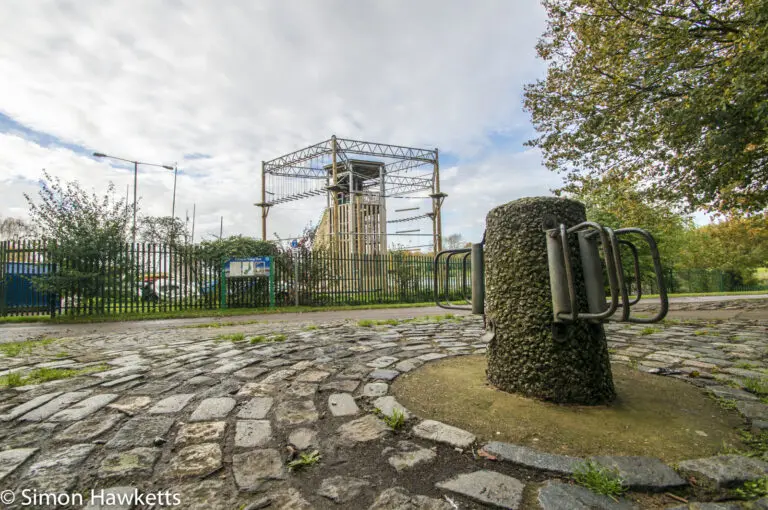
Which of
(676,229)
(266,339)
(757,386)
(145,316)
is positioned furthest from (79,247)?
(676,229)

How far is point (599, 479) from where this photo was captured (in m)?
1.59

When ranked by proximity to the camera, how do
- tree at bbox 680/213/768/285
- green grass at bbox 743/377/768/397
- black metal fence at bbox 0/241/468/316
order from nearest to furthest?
green grass at bbox 743/377/768/397 → black metal fence at bbox 0/241/468/316 → tree at bbox 680/213/768/285

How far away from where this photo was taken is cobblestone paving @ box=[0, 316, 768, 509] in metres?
1.59

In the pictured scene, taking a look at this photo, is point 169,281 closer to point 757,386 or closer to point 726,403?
point 726,403

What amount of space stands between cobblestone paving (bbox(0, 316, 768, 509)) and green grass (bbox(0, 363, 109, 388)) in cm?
15

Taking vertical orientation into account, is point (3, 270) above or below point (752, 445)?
above

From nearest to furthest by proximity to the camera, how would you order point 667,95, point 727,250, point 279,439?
point 279,439 → point 667,95 → point 727,250

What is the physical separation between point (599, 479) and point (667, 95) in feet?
26.5

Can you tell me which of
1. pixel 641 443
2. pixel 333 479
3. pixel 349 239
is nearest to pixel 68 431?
pixel 333 479

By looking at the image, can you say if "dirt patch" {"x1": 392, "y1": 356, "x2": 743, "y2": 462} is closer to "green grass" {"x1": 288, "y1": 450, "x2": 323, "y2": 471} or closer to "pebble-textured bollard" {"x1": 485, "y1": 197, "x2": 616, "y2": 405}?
"pebble-textured bollard" {"x1": 485, "y1": 197, "x2": 616, "y2": 405}

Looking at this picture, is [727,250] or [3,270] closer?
[3,270]

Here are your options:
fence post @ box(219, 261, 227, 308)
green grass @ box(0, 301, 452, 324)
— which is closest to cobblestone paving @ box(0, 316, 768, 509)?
green grass @ box(0, 301, 452, 324)

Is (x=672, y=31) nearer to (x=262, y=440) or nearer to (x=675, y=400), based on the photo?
(x=675, y=400)

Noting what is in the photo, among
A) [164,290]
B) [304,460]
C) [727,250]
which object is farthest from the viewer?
[727,250]
